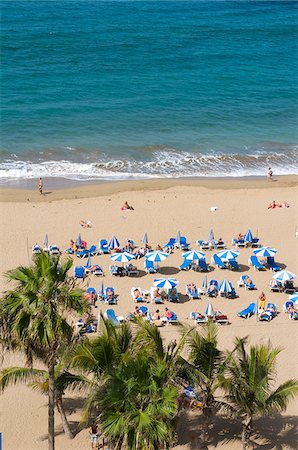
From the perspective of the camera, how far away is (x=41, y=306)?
1434 cm

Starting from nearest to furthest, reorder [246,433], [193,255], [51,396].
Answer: [51,396]
[246,433]
[193,255]

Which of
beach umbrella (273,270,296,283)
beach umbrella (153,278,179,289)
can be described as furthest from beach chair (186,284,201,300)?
beach umbrella (273,270,296,283)

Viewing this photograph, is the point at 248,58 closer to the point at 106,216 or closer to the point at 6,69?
the point at 6,69

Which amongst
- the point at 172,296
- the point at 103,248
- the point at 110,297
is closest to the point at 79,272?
the point at 110,297

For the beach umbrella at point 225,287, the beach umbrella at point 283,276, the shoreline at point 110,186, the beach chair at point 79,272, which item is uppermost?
the shoreline at point 110,186

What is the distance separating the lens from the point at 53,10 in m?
81.9

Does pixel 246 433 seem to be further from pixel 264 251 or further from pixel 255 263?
pixel 255 263

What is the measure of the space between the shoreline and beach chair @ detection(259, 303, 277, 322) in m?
13.8

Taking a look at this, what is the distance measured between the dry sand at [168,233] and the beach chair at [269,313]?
217 mm

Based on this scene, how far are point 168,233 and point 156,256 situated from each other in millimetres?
3992

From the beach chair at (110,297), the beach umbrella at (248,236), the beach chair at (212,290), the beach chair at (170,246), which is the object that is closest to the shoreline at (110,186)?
the beach chair at (170,246)

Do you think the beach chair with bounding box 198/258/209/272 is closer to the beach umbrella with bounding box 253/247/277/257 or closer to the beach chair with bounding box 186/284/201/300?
the beach chair with bounding box 186/284/201/300

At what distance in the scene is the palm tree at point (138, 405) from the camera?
44.1ft

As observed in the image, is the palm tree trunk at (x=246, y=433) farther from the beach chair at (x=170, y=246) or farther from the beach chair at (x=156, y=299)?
the beach chair at (x=170, y=246)
